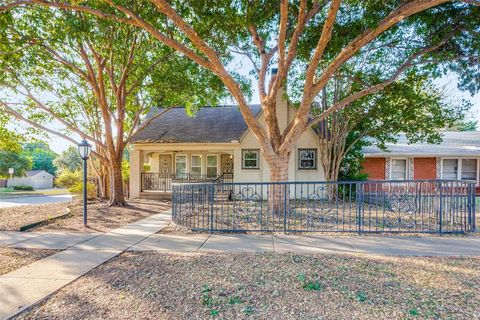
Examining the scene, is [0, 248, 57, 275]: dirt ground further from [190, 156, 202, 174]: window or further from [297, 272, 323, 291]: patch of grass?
[190, 156, 202, 174]: window

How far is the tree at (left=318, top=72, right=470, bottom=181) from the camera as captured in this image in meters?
11.1

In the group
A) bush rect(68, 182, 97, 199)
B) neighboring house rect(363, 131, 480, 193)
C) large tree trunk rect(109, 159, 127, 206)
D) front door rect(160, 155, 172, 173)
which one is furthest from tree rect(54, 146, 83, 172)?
neighboring house rect(363, 131, 480, 193)

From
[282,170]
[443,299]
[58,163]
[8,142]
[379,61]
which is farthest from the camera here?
[58,163]

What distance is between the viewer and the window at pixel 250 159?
14.4m

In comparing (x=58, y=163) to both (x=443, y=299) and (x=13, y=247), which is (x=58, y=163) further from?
(x=443, y=299)

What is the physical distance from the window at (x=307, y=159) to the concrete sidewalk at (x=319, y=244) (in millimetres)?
8075

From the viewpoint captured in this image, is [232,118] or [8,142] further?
[232,118]

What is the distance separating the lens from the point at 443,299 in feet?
10.7

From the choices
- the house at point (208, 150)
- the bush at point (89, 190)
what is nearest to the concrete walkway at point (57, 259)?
the house at point (208, 150)

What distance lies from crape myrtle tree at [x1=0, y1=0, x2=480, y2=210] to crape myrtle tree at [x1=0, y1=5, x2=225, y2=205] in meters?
1.10

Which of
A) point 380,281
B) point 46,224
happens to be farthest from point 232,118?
point 380,281

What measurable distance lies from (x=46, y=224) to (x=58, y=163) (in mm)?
55786

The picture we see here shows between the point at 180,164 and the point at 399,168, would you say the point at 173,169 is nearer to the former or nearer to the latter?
the point at 180,164

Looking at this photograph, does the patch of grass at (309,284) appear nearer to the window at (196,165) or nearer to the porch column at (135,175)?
the porch column at (135,175)
